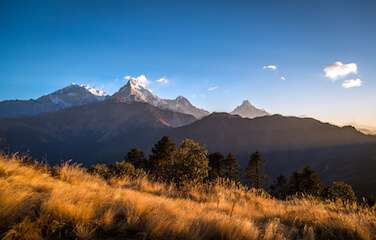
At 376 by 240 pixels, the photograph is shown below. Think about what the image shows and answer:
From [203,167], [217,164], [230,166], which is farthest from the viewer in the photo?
[230,166]

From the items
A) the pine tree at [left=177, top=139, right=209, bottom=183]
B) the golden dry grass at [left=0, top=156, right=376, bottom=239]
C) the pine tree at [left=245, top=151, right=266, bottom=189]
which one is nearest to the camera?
the golden dry grass at [left=0, top=156, right=376, bottom=239]

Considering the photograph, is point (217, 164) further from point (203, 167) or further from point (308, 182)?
point (203, 167)

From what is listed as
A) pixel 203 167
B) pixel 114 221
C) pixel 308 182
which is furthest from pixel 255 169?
pixel 114 221

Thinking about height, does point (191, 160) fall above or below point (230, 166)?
above

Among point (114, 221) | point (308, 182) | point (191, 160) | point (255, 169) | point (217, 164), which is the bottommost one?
point (308, 182)

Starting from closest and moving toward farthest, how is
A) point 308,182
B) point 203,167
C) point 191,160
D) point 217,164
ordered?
point 191,160 → point 203,167 → point 308,182 → point 217,164

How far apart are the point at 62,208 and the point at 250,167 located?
64.7 metres

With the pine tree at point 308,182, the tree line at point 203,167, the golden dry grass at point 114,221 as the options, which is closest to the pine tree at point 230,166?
the tree line at point 203,167

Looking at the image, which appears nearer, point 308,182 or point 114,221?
point 114,221

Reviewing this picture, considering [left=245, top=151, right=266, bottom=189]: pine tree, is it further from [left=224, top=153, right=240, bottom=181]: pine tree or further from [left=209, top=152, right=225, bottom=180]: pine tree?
[left=209, top=152, right=225, bottom=180]: pine tree

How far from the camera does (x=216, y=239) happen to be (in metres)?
5.16

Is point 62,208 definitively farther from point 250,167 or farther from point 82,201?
point 250,167

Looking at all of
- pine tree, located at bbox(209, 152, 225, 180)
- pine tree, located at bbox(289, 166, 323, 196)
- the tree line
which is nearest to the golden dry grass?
the tree line

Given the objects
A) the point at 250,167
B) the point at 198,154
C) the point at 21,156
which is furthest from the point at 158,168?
the point at 21,156
